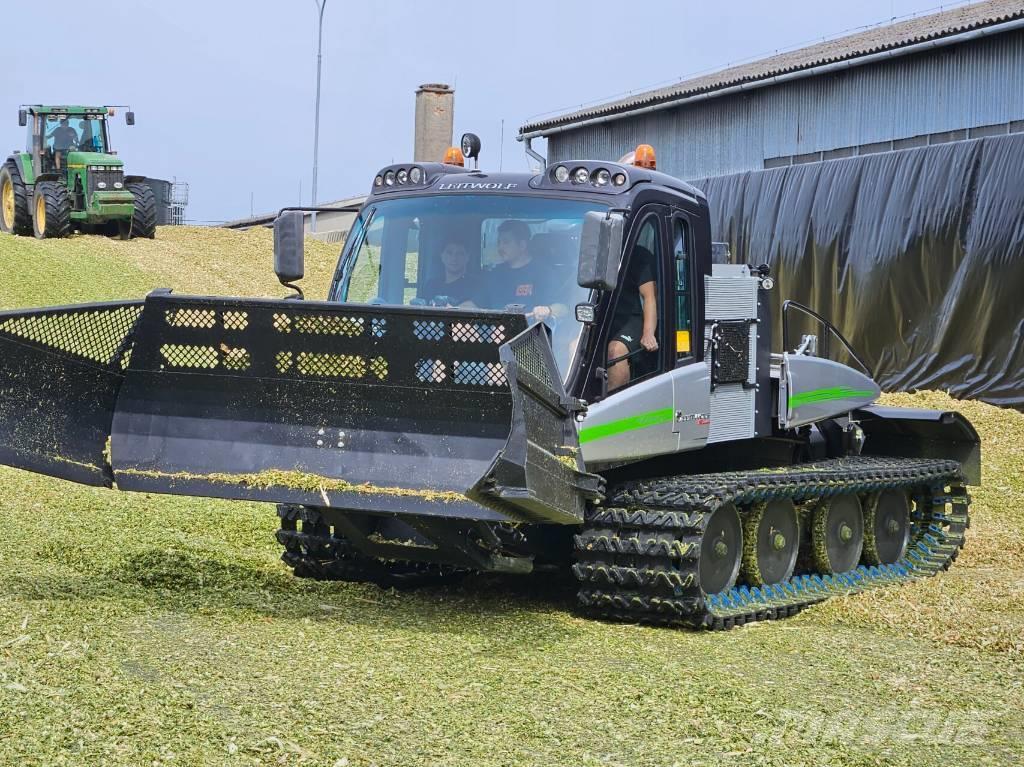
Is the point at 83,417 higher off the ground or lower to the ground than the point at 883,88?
lower

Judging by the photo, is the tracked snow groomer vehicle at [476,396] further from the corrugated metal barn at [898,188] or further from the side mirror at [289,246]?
the corrugated metal barn at [898,188]

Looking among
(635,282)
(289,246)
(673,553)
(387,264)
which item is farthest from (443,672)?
(289,246)

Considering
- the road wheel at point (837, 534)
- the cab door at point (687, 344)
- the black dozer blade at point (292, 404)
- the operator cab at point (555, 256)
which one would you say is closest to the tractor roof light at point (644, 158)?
the operator cab at point (555, 256)

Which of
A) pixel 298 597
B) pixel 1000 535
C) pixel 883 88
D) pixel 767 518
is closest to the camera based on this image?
pixel 298 597

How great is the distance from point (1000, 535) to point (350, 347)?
671 cm

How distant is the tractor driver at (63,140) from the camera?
30281mm

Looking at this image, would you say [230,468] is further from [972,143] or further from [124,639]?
[972,143]

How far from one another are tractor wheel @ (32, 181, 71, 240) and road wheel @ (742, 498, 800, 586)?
73.9 ft

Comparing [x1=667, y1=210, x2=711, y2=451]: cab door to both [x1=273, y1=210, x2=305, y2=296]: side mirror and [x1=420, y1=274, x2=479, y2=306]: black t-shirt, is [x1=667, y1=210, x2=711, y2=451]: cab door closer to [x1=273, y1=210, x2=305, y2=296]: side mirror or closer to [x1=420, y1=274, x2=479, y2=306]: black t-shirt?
[x1=420, y1=274, x2=479, y2=306]: black t-shirt

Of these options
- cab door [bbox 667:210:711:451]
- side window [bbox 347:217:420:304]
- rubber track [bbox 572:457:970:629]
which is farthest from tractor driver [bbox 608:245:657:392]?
side window [bbox 347:217:420:304]

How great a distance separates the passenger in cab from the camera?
8016 millimetres

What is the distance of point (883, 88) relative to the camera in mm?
23062

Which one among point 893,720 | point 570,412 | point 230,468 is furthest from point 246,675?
point 893,720

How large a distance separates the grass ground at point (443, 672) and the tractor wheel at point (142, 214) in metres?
20.3
